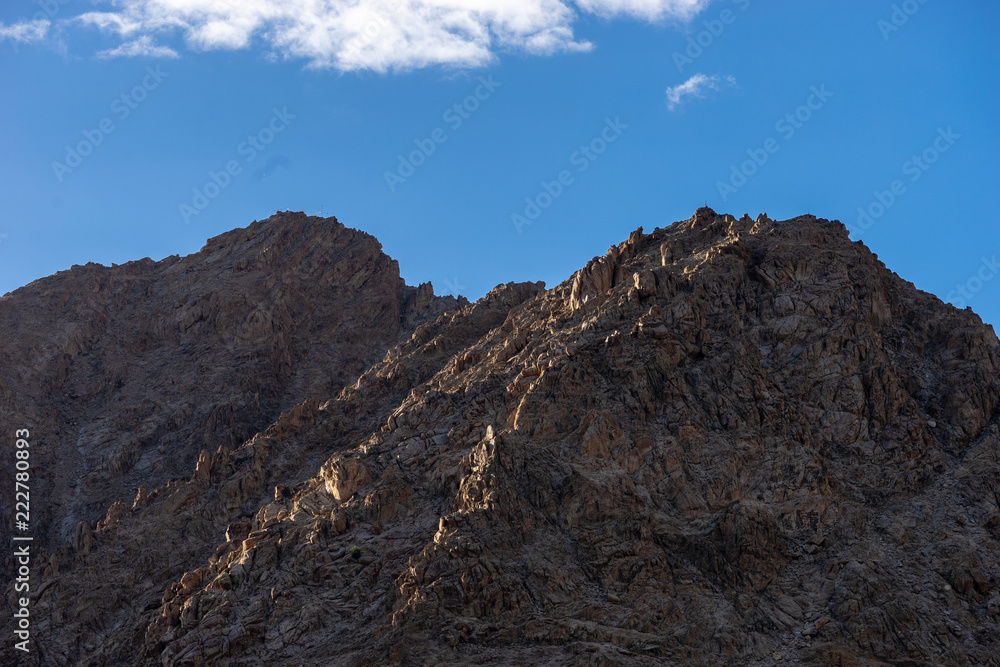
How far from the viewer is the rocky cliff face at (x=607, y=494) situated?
214 feet

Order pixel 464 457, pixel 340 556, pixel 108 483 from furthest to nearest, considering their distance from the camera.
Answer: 1. pixel 108 483
2. pixel 464 457
3. pixel 340 556

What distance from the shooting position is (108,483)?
101 m

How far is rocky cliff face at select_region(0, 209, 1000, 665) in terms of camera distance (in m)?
65.1

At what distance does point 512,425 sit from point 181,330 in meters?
56.9

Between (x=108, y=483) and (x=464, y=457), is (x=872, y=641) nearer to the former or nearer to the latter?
(x=464, y=457)

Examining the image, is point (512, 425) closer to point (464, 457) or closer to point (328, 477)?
point (464, 457)

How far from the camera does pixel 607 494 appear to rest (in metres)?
71.8

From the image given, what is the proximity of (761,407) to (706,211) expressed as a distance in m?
29.5

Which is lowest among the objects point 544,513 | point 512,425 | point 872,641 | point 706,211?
point 872,641

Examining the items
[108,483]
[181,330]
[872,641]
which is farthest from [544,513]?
[181,330]

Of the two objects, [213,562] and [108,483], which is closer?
[213,562]

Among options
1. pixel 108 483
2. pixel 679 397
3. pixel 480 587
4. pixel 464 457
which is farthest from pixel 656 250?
pixel 108 483

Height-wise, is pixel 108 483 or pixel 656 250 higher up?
pixel 656 250

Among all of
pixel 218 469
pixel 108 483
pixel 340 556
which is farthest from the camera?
pixel 108 483
